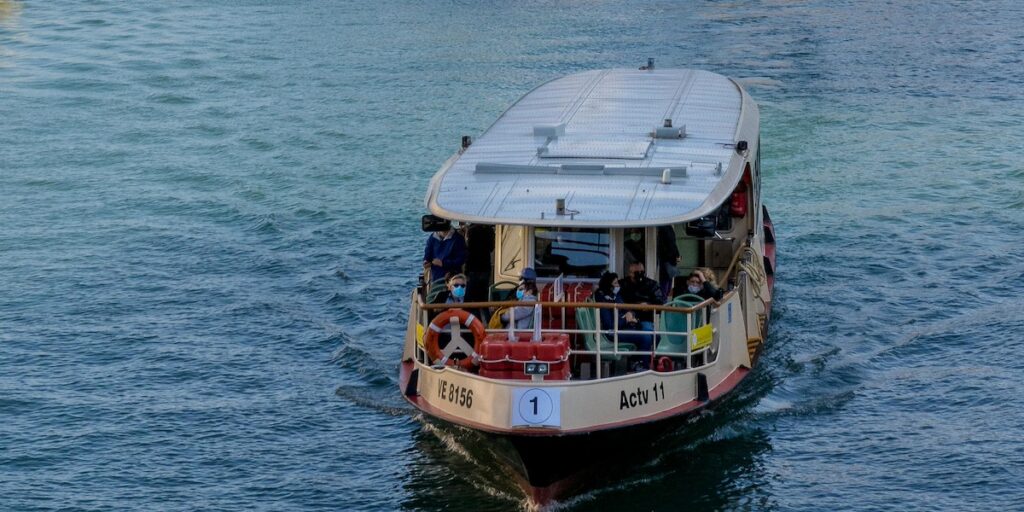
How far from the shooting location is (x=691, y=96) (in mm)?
30906

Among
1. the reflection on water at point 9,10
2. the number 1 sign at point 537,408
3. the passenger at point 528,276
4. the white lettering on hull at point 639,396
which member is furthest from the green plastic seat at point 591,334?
the reflection on water at point 9,10

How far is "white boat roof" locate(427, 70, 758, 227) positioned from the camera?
2306 centimetres

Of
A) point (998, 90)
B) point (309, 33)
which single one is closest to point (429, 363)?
point (998, 90)

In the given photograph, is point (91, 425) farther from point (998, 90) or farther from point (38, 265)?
point (998, 90)

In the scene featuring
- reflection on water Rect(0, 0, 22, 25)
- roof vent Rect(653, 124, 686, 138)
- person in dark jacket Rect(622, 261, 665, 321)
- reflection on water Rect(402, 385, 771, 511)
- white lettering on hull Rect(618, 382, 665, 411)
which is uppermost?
roof vent Rect(653, 124, 686, 138)

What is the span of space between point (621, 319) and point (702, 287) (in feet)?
5.79

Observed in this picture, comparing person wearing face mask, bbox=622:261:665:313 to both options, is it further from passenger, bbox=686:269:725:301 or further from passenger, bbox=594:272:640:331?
passenger, bbox=686:269:725:301

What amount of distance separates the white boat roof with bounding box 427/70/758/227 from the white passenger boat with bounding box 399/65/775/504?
44 mm

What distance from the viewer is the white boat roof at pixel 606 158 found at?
75.7ft

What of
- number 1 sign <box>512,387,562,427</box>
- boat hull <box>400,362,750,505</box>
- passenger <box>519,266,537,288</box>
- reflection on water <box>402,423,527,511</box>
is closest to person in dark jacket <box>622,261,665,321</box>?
passenger <box>519,266,537,288</box>

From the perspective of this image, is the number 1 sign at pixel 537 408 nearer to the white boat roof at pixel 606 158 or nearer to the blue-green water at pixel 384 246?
the blue-green water at pixel 384 246

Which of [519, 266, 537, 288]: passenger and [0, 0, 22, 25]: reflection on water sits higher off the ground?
[519, 266, 537, 288]: passenger

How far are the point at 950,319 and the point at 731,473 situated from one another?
8.74 m

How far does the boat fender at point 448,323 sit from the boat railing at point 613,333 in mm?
151
